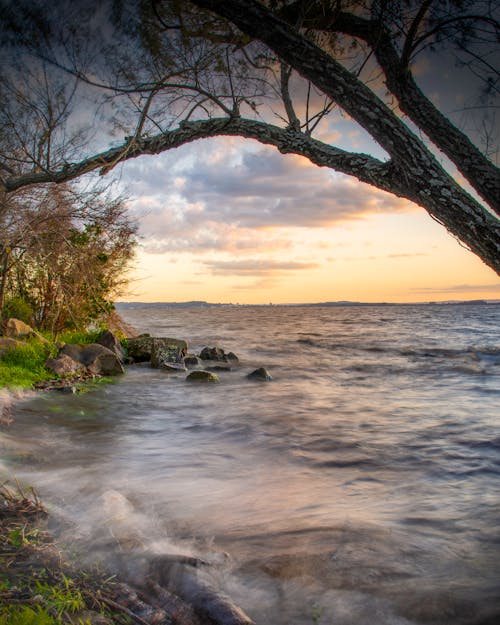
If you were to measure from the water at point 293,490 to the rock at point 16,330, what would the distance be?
3.03 m

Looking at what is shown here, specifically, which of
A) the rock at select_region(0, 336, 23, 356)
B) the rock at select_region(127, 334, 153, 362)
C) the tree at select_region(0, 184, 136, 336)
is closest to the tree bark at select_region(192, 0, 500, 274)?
the tree at select_region(0, 184, 136, 336)

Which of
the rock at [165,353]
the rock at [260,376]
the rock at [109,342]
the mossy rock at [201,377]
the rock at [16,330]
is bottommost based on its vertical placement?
the rock at [260,376]

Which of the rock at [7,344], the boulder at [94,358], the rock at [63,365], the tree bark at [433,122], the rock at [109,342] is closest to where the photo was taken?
the tree bark at [433,122]

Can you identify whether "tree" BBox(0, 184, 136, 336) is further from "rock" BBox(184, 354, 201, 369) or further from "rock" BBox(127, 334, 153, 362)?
"rock" BBox(184, 354, 201, 369)

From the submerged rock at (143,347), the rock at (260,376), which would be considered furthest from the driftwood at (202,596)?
the submerged rock at (143,347)

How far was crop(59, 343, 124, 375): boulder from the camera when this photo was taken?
1177 centimetres

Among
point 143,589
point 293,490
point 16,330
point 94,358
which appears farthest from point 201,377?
point 143,589

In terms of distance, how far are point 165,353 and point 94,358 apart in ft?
10.8

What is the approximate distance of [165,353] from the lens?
15148 millimetres

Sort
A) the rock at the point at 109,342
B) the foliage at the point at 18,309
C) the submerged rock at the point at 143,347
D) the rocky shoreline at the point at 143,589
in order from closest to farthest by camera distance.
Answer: the rocky shoreline at the point at 143,589
the foliage at the point at 18,309
the rock at the point at 109,342
the submerged rock at the point at 143,347

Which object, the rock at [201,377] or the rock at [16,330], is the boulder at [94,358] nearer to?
the rock at [16,330]

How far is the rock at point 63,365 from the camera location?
35.0ft

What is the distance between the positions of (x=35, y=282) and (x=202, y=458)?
9.69 metres

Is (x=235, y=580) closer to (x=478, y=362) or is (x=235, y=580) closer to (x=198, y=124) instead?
(x=198, y=124)
